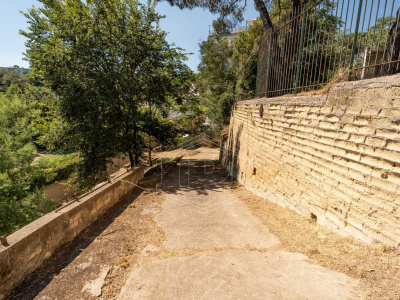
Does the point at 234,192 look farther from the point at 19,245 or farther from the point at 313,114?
the point at 19,245

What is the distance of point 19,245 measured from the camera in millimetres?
2629

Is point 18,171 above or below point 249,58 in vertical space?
below

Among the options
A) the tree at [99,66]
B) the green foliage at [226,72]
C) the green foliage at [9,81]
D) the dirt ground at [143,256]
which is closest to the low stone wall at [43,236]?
the dirt ground at [143,256]

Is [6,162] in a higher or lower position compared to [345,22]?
lower

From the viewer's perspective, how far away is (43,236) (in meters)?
3.04

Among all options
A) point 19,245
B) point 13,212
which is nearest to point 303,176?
point 19,245

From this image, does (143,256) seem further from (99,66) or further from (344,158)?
(99,66)

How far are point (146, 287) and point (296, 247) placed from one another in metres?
2.15

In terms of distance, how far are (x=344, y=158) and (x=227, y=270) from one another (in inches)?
86.1

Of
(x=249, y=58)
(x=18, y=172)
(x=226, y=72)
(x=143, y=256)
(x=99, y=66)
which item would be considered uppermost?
(x=226, y=72)

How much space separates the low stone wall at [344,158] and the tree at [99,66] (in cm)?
657

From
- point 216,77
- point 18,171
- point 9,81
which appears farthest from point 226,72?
point 9,81

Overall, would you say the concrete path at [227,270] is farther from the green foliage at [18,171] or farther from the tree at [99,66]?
the green foliage at [18,171]

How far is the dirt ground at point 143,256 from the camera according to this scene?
7.16 feet
